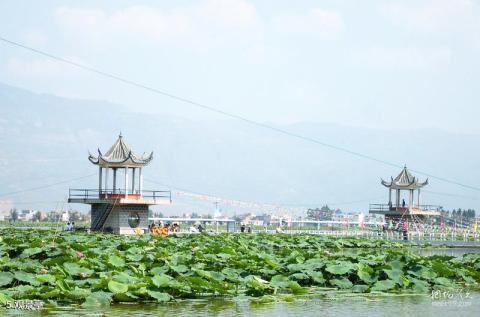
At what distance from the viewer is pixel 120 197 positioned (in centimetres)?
3950

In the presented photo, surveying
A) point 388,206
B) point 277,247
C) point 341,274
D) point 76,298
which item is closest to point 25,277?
point 76,298

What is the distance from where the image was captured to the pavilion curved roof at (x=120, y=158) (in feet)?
132

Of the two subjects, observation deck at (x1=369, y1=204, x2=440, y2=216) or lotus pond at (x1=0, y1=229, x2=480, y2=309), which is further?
observation deck at (x1=369, y1=204, x2=440, y2=216)

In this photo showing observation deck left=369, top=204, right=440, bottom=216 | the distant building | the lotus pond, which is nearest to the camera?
the lotus pond

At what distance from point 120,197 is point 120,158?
2201mm

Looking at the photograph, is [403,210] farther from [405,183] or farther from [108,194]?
[108,194]

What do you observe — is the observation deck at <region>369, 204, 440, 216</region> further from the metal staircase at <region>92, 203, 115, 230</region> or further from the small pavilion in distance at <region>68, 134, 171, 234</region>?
the metal staircase at <region>92, 203, 115, 230</region>

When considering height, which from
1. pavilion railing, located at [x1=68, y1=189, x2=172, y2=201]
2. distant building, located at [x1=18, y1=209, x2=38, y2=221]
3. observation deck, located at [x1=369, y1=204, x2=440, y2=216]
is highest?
pavilion railing, located at [x1=68, y1=189, x2=172, y2=201]

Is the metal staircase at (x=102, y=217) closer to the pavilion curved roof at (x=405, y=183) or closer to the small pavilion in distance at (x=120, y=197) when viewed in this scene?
the small pavilion in distance at (x=120, y=197)

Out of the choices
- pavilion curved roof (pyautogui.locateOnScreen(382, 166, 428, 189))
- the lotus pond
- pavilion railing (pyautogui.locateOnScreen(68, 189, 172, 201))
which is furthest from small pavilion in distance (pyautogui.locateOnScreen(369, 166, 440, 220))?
the lotus pond

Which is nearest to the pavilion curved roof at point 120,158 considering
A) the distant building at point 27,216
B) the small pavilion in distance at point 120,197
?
Result: the small pavilion in distance at point 120,197

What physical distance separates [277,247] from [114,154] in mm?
16927

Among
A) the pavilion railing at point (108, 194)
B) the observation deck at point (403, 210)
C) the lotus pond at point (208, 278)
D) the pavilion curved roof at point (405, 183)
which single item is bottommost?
the lotus pond at point (208, 278)

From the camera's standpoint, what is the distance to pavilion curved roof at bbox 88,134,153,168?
132 feet
